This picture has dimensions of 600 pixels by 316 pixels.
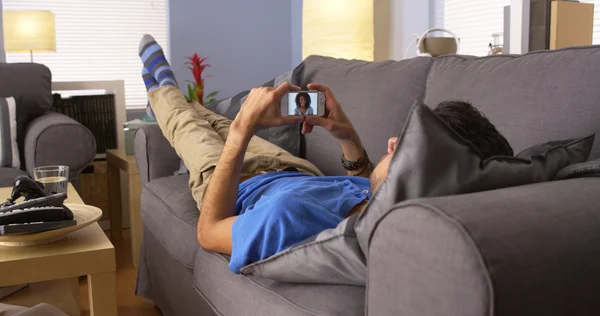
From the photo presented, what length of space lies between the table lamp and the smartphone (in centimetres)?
232

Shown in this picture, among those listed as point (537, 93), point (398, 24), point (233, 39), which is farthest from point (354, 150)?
point (233, 39)

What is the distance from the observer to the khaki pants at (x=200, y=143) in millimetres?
1799

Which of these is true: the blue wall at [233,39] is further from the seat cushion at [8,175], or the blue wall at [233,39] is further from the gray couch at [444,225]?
the gray couch at [444,225]

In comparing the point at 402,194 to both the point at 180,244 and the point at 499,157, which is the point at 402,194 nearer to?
the point at 499,157

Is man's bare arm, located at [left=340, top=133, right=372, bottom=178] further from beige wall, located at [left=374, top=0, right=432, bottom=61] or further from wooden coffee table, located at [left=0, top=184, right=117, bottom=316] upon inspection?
beige wall, located at [left=374, top=0, right=432, bottom=61]

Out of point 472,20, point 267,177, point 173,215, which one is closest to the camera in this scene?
point 267,177

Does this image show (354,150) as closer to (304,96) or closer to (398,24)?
(304,96)

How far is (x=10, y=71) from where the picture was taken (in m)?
2.97

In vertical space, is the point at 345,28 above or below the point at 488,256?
above

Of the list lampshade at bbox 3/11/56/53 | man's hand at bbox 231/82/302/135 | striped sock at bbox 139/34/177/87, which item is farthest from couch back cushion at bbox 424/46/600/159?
lampshade at bbox 3/11/56/53

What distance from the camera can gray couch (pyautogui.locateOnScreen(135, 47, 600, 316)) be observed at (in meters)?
0.67

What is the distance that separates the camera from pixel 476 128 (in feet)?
3.22

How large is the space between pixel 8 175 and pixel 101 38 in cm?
188

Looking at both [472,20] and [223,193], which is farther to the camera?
[472,20]
